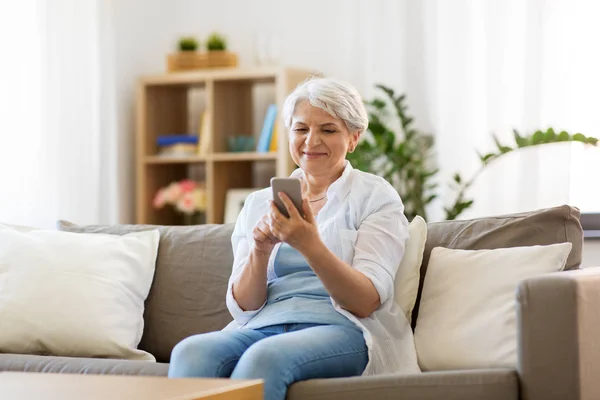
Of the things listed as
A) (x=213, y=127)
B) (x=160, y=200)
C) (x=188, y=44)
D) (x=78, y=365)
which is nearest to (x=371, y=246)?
(x=78, y=365)

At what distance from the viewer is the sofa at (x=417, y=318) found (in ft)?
6.71

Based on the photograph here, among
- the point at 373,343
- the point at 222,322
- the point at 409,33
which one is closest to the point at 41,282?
the point at 222,322

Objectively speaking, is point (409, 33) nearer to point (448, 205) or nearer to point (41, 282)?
point (448, 205)

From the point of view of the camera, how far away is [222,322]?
279cm

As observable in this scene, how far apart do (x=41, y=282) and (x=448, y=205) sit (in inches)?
72.8

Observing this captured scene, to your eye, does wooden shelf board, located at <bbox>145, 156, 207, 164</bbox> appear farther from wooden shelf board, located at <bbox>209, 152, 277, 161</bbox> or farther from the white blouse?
the white blouse

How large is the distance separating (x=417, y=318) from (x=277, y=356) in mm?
546

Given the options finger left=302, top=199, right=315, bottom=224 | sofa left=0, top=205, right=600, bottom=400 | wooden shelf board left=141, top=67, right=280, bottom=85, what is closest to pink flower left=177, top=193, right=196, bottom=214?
wooden shelf board left=141, top=67, right=280, bottom=85

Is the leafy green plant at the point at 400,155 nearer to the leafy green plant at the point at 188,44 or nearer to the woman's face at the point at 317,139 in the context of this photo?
the leafy green plant at the point at 188,44

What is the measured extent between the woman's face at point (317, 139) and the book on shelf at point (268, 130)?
1.93 meters

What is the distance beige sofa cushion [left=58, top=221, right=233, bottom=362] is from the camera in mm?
2822

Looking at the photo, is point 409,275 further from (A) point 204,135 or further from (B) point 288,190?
(A) point 204,135

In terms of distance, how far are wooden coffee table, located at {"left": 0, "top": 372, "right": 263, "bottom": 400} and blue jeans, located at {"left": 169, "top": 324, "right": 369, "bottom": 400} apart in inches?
10.2

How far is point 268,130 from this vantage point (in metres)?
4.47
